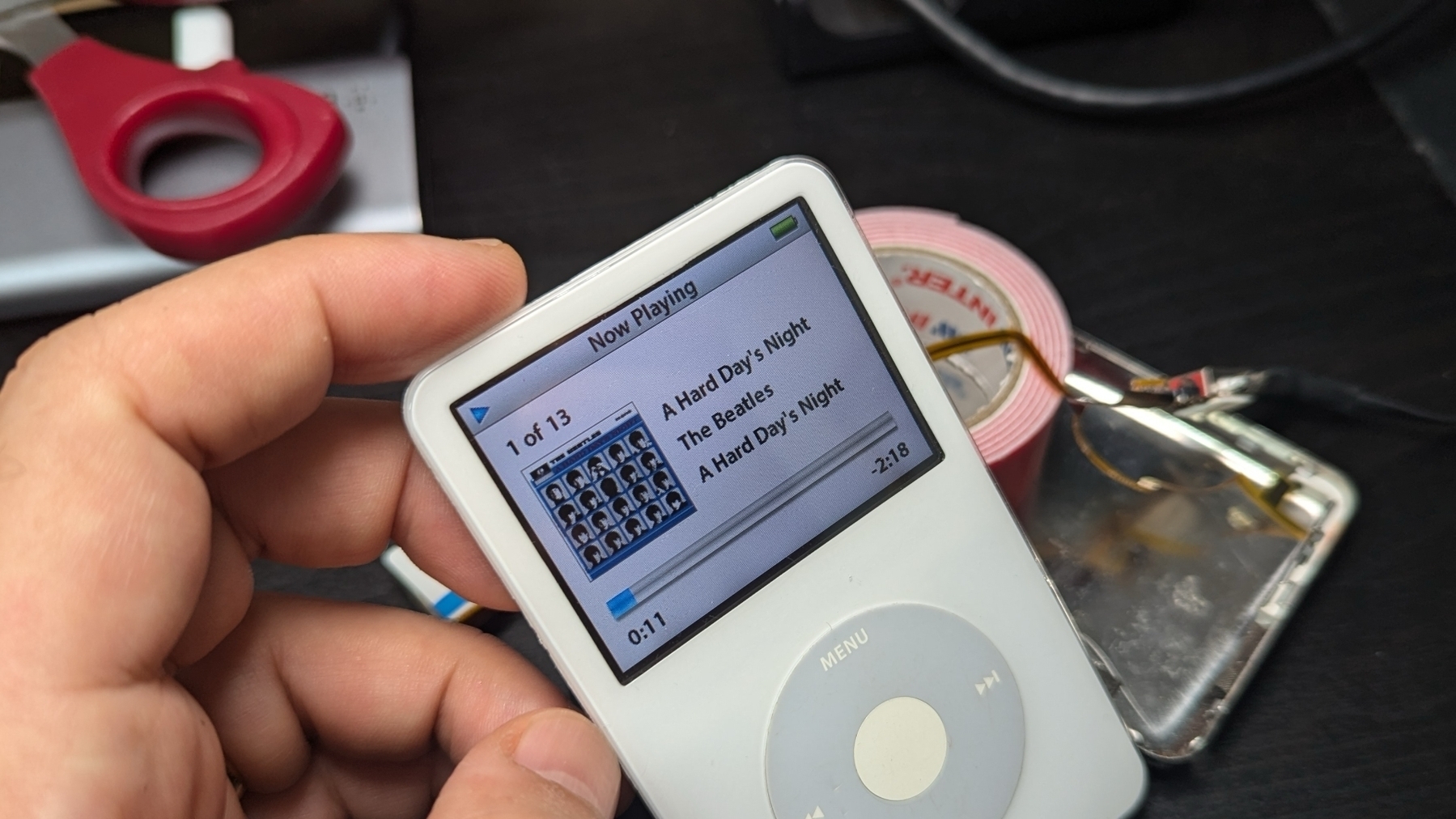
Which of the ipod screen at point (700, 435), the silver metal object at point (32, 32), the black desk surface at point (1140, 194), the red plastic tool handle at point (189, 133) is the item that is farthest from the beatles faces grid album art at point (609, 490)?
the silver metal object at point (32, 32)

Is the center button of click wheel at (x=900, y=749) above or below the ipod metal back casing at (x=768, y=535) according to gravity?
below

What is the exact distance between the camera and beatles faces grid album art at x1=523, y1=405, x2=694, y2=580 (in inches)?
12.6

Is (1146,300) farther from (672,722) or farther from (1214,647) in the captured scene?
(672,722)

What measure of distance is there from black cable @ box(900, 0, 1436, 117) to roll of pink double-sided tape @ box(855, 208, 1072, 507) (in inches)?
5.9

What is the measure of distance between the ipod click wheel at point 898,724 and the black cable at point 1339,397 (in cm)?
19

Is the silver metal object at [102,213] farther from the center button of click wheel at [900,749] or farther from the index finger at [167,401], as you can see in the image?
the center button of click wheel at [900,749]

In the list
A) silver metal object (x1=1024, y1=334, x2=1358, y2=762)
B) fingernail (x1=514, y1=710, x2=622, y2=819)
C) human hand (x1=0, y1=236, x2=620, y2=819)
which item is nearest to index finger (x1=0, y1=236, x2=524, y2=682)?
human hand (x1=0, y1=236, x2=620, y2=819)

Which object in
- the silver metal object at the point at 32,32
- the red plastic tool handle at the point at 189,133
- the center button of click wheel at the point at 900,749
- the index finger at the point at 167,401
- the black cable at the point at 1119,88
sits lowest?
the center button of click wheel at the point at 900,749

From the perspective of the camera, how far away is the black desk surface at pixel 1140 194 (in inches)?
16.1

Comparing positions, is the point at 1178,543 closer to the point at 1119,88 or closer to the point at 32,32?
the point at 1119,88

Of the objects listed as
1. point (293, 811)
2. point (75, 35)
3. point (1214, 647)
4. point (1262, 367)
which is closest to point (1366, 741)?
point (1214, 647)

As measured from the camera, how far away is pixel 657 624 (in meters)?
0.33

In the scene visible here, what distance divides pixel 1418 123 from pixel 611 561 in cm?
47

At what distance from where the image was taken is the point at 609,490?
326 millimetres
